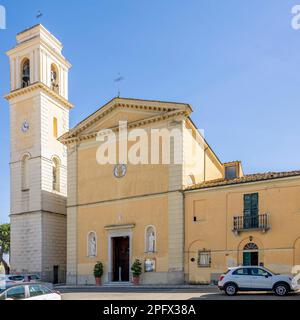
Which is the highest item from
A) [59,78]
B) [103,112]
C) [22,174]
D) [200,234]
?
[59,78]

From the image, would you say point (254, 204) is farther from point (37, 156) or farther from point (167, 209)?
point (37, 156)

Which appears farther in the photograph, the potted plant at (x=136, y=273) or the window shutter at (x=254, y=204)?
the potted plant at (x=136, y=273)

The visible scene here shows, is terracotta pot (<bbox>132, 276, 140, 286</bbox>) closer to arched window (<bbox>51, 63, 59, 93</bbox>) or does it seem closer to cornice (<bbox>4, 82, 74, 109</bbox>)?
cornice (<bbox>4, 82, 74, 109</bbox>)

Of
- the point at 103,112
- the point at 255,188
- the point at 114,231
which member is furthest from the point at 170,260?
the point at 103,112

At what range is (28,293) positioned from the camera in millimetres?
11297

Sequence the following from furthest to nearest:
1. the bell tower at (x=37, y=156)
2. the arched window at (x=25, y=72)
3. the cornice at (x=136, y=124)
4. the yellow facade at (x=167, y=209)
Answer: the arched window at (x=25, y=72) < the bell tower at (x=37, y=156) < the cornice at (x=136, y=124) < the yellow facade at (x=167, y=209)

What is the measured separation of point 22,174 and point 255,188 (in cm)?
2069

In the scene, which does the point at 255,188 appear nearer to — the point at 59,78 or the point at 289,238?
the point at 289,238

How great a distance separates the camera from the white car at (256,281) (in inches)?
692

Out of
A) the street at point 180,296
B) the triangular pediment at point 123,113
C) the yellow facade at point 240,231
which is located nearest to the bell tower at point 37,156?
the triangular pediment at point 123,113

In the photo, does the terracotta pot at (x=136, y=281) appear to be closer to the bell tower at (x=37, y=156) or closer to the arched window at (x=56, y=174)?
the bell tower at (x=37, y=156)

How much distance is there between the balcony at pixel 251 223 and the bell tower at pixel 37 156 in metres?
16.7

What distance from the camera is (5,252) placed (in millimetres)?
63312

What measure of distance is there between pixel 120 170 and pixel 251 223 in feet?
34.9
